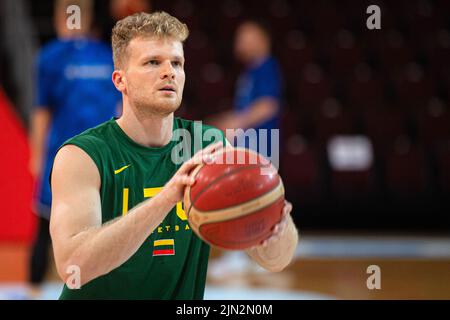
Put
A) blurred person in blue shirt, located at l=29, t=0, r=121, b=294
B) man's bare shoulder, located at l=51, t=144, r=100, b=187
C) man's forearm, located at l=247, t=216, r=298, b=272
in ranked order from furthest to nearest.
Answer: blurred person in blue shirt, located at l=29, t=0, r=121, b=294, man's forearm, located at l=247, t=216, r=298, b=272, man's bare shoulder, located at l=51, t=144, r=100, b=187

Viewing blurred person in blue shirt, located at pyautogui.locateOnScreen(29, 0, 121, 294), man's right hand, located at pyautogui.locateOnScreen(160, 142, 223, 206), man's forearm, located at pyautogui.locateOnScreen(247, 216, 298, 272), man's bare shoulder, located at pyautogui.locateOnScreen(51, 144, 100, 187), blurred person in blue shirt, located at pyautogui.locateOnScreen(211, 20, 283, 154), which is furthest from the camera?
blurred person in blue shirt, located at pyautogui.locateOnScreen(211, 20, 283, 154)

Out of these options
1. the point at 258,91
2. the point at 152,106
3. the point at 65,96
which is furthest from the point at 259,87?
the point at 152,106

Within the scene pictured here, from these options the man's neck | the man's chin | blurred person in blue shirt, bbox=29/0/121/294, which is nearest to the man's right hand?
the man's chin

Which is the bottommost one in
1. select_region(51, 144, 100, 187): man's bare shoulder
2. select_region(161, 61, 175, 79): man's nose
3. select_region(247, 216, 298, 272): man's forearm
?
select_region(247, 216, 298, 272): man's forearm

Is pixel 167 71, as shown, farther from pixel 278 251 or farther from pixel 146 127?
pixel 278 251

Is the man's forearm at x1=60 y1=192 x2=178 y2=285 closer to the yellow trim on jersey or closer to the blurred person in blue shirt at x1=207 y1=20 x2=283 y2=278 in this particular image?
the yellow trim on jersey

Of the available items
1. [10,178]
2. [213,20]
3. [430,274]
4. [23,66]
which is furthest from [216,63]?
[430,274]

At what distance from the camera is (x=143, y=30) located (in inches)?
82.0

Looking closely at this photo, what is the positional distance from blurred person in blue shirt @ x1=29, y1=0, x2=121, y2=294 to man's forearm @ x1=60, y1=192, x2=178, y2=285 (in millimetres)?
1926

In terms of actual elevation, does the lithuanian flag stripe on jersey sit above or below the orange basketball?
below

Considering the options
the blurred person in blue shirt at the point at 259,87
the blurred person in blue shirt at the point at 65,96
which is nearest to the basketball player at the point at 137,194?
the blurred person in blue shirt at the point at 65,96

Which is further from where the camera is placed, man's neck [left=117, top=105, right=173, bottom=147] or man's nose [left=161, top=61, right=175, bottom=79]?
man's neck [left=117, top=105, right=173, bottom=147]

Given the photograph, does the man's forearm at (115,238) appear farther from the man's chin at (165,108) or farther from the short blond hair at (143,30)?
the short blond hair at (143,30)

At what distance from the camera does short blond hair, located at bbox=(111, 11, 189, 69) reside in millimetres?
2082
